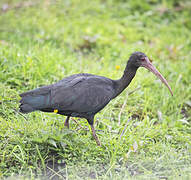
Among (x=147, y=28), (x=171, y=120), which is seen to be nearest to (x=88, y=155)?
(x=171, y=120)

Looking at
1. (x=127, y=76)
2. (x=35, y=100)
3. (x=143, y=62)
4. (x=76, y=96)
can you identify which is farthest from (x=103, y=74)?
(x=35, y=100)

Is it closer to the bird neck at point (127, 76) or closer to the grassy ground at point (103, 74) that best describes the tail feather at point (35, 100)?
the grassy ground at point (103, 74)

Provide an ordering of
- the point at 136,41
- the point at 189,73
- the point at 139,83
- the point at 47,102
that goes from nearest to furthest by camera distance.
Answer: the point at 47,102
the point at 139,83
the point at 189,73
the point at 136,41

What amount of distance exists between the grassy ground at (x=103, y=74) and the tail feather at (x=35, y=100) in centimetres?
24

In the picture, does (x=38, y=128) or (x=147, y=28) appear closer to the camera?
(x=38, y=128)

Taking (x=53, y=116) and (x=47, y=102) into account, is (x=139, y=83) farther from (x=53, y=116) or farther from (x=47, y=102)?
(x=47, y=102)

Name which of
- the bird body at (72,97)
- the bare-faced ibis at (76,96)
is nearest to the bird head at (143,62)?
the bare-faced ibis at (76,96)

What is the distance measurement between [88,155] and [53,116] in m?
0.91

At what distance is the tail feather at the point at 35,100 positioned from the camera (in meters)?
4.10

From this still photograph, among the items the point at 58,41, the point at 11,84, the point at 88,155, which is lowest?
the point at 88,155

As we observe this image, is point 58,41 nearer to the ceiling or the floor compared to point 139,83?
nearer to the ceiling

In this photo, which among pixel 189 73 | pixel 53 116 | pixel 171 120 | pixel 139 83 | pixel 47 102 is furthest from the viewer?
pixel 189 73

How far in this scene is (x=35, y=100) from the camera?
13.6 ft

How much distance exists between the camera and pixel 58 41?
23.8 ft
